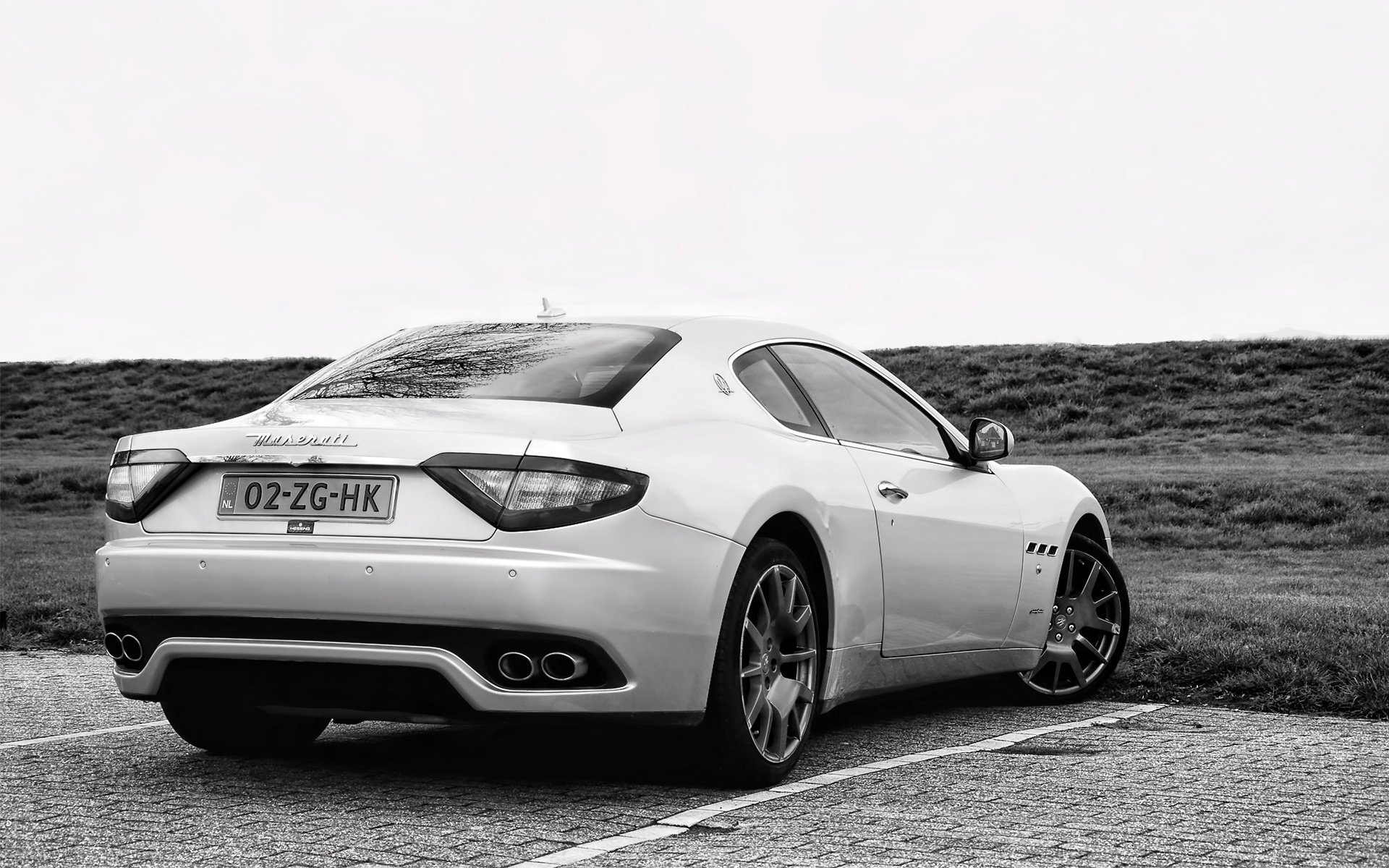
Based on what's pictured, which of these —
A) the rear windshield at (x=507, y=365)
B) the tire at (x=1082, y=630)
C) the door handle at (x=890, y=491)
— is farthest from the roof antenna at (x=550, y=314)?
the tire at (x=1082, y=630)

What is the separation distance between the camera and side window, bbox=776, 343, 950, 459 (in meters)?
5.76

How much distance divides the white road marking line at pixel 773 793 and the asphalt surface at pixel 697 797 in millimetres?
13

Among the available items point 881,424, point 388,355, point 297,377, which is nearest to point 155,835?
point 388,355

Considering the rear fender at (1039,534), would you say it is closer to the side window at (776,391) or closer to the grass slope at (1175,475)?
the grass slope at (1175,475)

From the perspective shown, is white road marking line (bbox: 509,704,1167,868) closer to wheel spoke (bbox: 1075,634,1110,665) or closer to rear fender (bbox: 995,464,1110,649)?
wheel spoke (bbox: 1075,634,1110,665)

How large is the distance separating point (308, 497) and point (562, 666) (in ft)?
2.76

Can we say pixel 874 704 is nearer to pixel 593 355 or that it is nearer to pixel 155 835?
pixel 593 355

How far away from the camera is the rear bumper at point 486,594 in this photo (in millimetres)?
4348

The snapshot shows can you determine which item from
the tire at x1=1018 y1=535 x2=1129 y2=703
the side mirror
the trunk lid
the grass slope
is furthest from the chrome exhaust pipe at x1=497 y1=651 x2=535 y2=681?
the grass slope

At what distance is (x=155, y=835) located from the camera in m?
4.14

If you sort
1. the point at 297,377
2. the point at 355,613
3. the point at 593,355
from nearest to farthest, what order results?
the point at 355,613 → the point at 593,355 → the point at 297,377

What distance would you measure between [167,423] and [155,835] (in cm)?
3164

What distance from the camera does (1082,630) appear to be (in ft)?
23.5

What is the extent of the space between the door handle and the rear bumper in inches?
42.2
